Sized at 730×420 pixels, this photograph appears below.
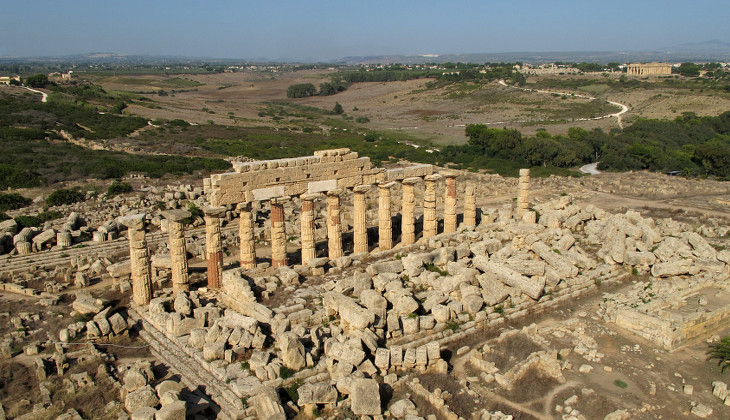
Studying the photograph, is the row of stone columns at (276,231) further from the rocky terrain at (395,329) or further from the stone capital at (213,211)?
the rocky terrain at (395,329)

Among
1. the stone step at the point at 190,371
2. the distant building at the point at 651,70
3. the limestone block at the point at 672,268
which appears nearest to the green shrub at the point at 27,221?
the stone step at the point at 190,371

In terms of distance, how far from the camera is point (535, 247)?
68.9 feet

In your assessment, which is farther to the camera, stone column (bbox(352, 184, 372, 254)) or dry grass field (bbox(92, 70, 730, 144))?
dry grass field (bbox(92, 70, 730, 144))

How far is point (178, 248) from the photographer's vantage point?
18.5m

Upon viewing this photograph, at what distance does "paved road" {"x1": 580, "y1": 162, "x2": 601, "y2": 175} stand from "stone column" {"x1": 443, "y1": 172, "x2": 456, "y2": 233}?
86.1 ft

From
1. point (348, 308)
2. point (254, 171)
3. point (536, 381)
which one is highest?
point (254, 171)

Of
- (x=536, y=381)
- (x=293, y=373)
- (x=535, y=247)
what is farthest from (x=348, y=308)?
(x=535, y=247)

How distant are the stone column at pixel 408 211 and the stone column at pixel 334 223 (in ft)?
10.1

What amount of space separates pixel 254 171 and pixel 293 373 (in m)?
7.74

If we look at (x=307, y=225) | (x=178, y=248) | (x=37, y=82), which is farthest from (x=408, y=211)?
(x=37, y=82)

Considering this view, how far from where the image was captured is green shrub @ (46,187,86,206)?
102 ft

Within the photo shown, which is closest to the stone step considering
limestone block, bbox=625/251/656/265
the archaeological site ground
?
the archaeological site ground

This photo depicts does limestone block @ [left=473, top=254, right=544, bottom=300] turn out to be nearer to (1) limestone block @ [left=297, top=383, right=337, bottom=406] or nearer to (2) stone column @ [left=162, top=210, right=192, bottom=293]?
(1) limestone block @ [left=297, top=383, right=337, bottom=406]

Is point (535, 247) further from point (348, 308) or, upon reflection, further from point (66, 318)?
point (66, 318)
